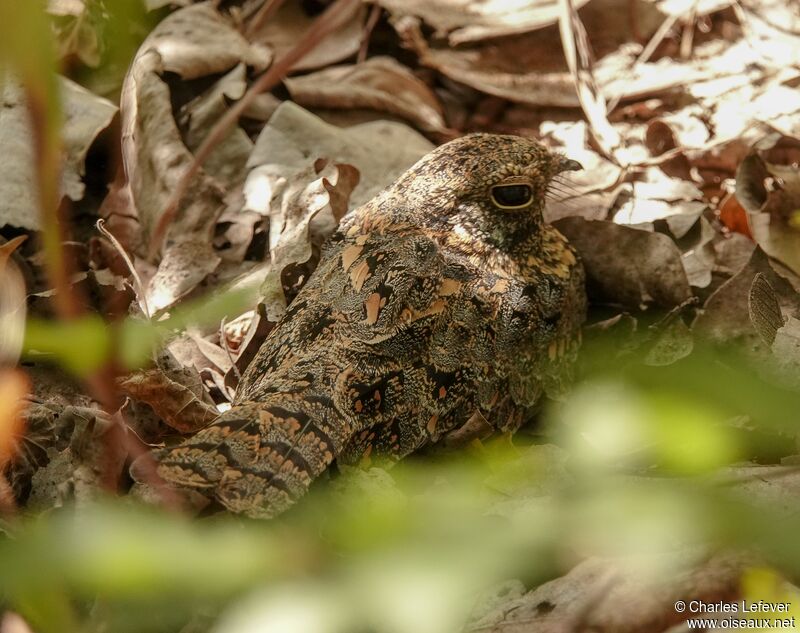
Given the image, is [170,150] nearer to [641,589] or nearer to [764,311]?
[764,311]

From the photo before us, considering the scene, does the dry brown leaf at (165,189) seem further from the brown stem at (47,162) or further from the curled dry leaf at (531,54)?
the brown stem at (47,162)

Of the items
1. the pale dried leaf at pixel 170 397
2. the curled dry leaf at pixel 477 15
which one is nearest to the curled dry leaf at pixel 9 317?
the pale dried leaf at pixel 170 397

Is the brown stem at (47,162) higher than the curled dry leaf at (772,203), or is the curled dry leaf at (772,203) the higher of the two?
the brown stem at (47,162)

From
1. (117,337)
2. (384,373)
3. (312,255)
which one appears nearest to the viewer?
(117,337)

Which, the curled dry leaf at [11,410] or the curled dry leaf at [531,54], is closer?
the curled dry leaf at [11,410]

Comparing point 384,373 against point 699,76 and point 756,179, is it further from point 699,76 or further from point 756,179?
point 699,76

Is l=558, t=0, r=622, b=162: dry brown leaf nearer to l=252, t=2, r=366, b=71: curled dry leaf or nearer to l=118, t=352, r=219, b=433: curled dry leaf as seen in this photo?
l=252, t=2, r=366, b=71: curled dry leaf

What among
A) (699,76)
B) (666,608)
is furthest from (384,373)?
(699,76)
